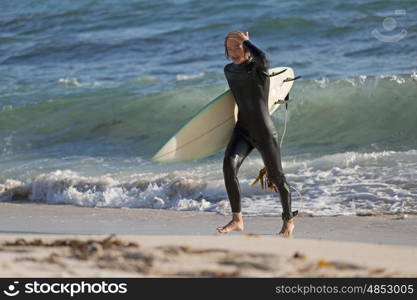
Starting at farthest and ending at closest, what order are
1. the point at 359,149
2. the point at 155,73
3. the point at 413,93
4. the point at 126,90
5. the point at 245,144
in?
the point at 155,73
the point at 126,90
the point at 413,93
the point at 359,149
the point at 245,144

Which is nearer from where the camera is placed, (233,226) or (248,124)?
(248,124)

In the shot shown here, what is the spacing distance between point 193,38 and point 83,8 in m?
6.41

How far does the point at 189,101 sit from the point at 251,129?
24.7 feet

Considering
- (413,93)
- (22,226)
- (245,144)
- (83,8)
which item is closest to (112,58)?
(83,8)

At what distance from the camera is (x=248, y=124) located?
6.37 metres

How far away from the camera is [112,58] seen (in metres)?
18.7

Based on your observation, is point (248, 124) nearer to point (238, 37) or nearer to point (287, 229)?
point (238, 37)

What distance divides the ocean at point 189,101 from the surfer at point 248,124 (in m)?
1.48

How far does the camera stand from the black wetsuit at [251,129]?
6.27 m

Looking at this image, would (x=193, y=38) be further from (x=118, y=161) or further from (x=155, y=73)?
(x=118, y=161)

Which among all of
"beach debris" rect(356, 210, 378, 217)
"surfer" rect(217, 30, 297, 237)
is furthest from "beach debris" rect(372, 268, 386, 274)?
"beach debris" rect(356, 210, 378, 217)

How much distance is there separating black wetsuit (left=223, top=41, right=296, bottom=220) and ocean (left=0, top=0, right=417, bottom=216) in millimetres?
1508

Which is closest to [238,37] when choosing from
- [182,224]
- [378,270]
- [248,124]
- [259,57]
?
[259,57]

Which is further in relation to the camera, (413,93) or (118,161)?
(413,93)
